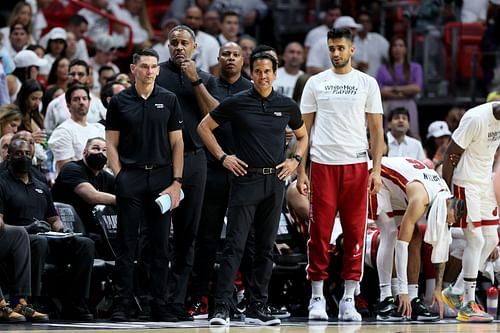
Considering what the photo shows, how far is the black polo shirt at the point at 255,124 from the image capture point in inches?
460

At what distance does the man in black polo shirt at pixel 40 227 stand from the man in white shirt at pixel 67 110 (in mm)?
2602

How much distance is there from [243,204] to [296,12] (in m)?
10.5

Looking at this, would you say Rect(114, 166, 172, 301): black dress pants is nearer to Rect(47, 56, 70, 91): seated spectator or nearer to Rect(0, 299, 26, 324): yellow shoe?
Rect(0, 299, 26, 324): yellow shoe

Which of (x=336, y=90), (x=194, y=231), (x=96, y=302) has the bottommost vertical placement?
(x=96, y=302)

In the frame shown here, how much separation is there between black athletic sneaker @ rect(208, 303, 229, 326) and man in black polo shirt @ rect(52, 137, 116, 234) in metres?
2.20

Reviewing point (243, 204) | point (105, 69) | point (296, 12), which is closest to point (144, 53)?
Answer: point (243, 204)

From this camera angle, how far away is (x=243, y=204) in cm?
1166

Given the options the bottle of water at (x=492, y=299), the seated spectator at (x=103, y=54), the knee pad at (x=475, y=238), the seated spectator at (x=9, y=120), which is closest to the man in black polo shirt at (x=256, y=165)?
the knee pad at (x=475, y=238)

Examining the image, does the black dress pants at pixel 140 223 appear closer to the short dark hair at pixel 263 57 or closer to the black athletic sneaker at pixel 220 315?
the black athletic sneaker at pixel 220 315

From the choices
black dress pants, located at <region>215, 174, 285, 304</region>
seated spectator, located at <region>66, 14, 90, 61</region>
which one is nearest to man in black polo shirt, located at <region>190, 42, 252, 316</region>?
black dress pants, located at <region>215, 174, 285, 304</region>

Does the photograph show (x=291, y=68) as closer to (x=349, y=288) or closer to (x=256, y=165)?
(x=349, y=288)

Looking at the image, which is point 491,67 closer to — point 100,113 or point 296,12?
point 296,12

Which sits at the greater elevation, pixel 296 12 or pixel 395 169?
pixel 296 12

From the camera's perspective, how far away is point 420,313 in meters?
12.8
